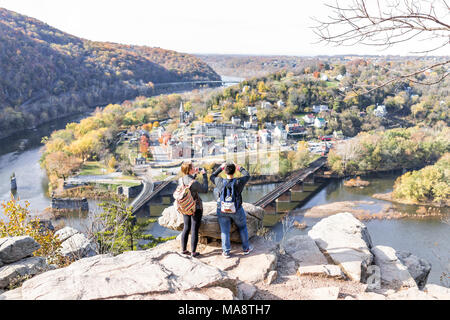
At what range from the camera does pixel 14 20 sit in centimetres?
6147

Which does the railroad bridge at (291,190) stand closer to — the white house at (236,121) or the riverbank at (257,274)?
the white house at (236,121)

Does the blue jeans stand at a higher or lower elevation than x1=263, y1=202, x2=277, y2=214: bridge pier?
higher

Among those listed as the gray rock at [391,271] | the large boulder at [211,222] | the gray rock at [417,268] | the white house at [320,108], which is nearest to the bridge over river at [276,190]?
the gray rock at [417,268]

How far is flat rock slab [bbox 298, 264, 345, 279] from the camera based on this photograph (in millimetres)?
3660

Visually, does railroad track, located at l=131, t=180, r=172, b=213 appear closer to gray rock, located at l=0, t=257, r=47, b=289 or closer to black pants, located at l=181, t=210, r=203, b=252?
gray rock, located at l=0, t=257, r=47, b=289

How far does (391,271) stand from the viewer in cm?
428

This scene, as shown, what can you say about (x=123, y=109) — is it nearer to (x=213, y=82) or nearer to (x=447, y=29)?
(x=213, y=82)

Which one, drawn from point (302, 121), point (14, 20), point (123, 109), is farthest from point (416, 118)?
point (14, 20)

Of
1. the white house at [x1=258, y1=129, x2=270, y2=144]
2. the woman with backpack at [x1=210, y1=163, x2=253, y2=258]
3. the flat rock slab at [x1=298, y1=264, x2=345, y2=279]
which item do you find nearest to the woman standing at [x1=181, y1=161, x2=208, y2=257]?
the woman with backpack at [x1=210, y1=163, x2=253, y2=258]

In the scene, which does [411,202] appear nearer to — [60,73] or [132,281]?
[132,281]

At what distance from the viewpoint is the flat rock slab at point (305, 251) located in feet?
13.1

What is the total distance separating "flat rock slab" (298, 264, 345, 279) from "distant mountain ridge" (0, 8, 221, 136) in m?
37.8

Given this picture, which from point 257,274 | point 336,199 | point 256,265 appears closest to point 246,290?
point 257,274

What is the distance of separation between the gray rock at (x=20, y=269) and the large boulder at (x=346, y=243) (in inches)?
125
